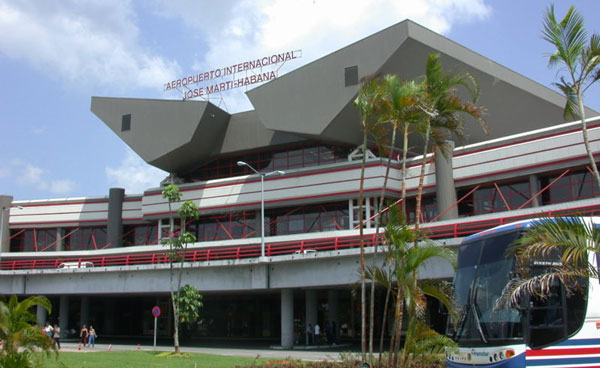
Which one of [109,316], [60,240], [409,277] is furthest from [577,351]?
[60,240]

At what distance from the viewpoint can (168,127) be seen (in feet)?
169

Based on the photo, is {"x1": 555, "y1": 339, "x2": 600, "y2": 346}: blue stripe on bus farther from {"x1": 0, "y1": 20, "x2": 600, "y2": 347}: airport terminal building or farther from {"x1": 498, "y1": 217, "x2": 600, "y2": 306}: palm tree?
{"x1": 0, "y1": 20, "x2": 600, "y2": 347}: airport terminal building

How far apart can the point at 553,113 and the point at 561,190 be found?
7709mm

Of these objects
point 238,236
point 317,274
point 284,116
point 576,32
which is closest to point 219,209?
point 238,236

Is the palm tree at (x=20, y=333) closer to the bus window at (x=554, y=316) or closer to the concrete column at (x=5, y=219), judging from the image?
the bus window at (x=554, y=316)

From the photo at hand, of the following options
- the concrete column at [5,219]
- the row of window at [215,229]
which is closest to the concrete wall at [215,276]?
the row of window at [215,229]

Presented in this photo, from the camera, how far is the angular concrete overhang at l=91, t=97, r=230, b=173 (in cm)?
5062

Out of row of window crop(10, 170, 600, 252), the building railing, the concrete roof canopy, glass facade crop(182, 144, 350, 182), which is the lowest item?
the building railing

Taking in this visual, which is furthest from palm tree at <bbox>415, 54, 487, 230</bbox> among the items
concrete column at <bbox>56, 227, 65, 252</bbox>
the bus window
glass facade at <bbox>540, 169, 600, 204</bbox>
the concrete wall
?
concrete column at <bbox>56, 227, 65, 252</bbox>

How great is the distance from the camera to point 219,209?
164 feet

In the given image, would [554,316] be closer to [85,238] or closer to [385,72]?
[385,72]

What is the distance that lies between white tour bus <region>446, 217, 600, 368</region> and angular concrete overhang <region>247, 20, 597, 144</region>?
28468 millimetres

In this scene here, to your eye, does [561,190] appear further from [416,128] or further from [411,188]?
[416,128]

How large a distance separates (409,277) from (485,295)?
3.23m
